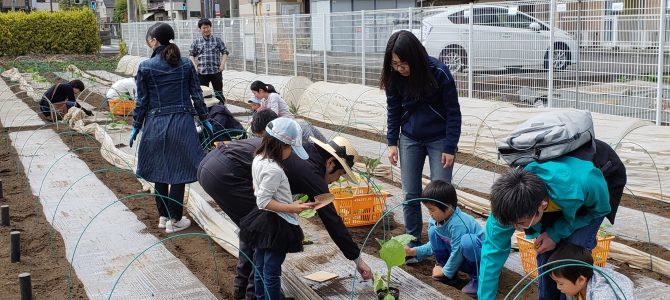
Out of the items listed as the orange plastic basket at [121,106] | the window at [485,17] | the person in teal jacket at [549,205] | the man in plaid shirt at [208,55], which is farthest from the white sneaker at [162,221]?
the orange plastic basket at [121,106]

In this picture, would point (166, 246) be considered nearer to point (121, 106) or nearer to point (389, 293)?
point (389, 293)

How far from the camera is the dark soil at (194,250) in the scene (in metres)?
4.22

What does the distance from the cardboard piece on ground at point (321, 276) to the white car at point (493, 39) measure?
495cm

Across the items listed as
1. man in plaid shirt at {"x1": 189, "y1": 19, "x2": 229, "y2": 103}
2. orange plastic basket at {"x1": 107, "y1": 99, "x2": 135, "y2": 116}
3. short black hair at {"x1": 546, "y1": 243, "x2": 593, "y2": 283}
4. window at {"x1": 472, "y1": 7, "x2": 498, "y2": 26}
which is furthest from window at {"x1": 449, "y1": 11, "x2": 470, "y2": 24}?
short black hair at {"x1": 546, "y1": 243, "x2": 593, "y2": 283}

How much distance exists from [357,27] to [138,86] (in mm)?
7652

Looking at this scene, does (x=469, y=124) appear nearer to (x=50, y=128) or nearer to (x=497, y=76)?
(x=497, y=76)

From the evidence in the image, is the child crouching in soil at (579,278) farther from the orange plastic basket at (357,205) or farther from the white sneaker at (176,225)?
the white sneaker at (176,225)

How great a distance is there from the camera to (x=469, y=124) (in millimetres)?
8016

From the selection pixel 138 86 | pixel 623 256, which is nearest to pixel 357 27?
pixel 138 86

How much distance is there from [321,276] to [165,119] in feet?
5.88

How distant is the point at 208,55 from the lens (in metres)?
10.2

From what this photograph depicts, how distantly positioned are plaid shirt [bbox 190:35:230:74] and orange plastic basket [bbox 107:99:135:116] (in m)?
1.76

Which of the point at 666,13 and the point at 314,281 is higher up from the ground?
the point at 666,13

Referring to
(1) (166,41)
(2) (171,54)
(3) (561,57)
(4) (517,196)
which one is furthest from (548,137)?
(3) (561,57)
